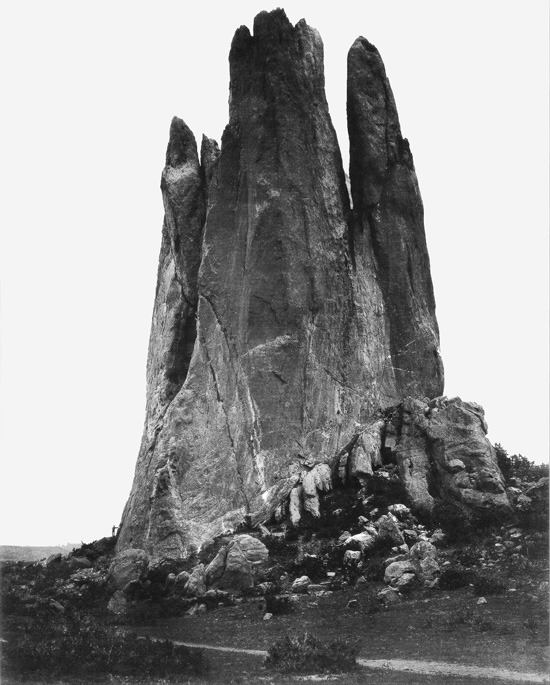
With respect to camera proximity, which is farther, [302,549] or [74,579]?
[74,579]

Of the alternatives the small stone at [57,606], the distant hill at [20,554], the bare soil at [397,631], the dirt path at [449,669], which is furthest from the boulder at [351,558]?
the distant hill at [20,554]

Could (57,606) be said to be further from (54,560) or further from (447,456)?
(447,456)

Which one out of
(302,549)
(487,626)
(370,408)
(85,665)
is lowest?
(85,665)

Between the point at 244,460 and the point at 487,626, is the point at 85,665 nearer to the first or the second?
the point at 487,626

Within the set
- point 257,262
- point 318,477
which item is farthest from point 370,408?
point 257,262

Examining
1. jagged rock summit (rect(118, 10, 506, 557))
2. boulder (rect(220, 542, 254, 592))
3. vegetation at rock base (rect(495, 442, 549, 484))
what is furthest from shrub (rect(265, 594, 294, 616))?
vegetation at rock base (rect(495, 442, 549, 484))

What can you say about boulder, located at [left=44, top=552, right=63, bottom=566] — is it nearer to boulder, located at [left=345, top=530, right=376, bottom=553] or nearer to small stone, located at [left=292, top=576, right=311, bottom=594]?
small stone, located at [left=292, top=576, right=311, bottom=594]
